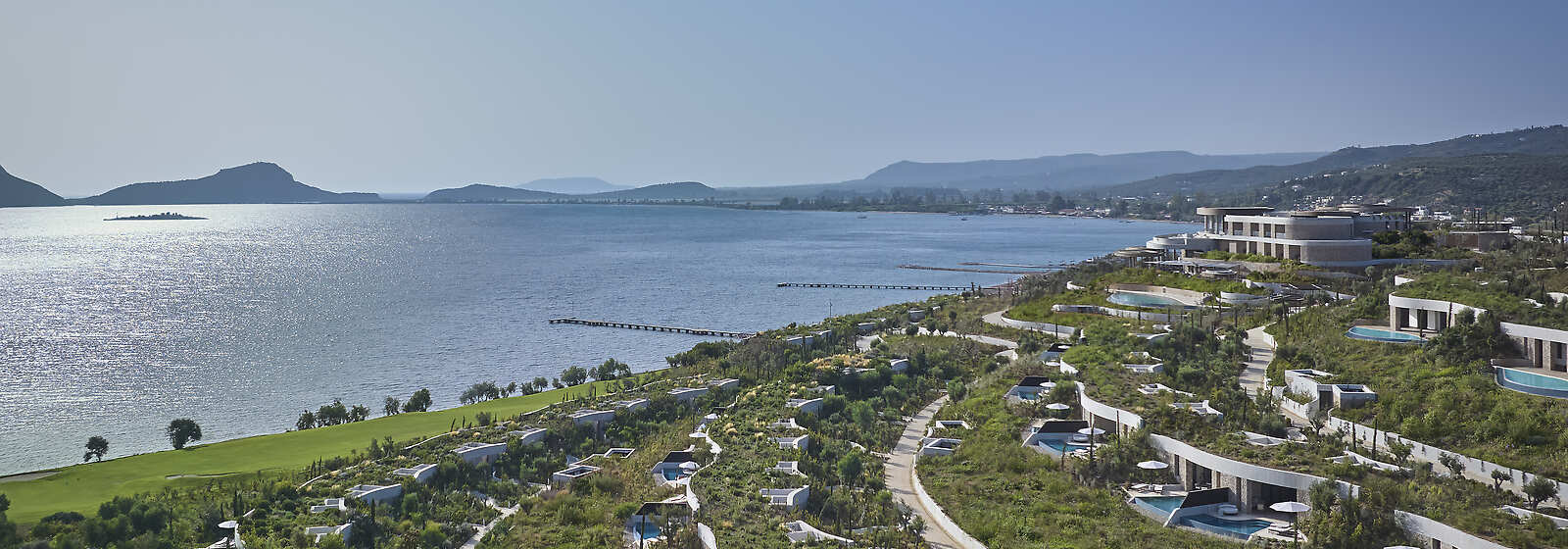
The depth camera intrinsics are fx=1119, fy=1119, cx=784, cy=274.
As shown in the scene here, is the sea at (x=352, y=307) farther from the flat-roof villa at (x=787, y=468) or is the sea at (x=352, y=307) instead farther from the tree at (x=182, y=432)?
the flat-roof villa at (x=787, y=468)

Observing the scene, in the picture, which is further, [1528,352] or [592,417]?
[592,417]

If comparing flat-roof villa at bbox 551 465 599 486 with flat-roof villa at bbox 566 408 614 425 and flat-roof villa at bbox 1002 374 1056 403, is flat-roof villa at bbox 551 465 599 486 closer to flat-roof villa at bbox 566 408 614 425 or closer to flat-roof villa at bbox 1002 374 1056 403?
flat-roof villa at bbox 566 408 614 425

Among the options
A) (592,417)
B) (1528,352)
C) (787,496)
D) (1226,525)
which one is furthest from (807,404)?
(1528,352)

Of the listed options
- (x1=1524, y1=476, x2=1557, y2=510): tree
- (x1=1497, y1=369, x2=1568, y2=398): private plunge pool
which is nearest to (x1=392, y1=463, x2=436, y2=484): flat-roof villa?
(x1=1524, y1=476, x2=1557, y2=510): tree

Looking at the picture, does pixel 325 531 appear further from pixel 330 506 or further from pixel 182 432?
pixel 182 432

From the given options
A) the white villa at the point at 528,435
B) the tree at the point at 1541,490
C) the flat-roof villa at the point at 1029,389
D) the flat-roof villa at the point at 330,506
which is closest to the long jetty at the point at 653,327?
the flat-roof villa at the point at 1029,389

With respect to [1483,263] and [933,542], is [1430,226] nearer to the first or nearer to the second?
[1483,263]
